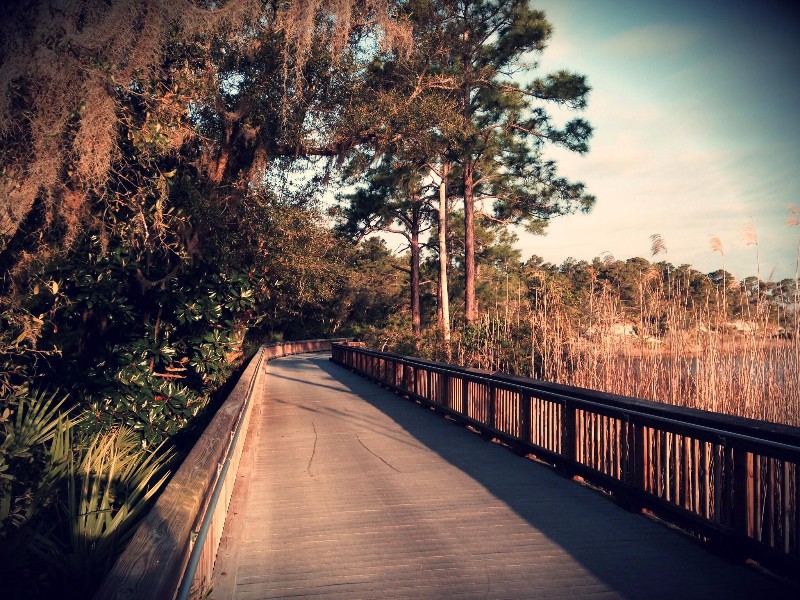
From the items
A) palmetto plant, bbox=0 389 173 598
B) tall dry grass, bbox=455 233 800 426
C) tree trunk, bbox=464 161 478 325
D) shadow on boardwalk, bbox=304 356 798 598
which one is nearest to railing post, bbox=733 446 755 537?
shadow on boardwalk, bbox=304 356 798 598

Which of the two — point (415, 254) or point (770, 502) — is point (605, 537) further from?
point (415, 254)

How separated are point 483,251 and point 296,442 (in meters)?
34.5

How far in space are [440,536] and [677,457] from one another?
7.26 feet

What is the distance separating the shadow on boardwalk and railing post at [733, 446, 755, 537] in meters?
0.29

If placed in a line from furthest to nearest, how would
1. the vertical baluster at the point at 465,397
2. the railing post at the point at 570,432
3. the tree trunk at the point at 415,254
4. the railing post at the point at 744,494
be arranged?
the tree trunk at the point at 415,254, the vertical baluster at the point at 465,397, the railing post at the point at 570,432, the railing post at the point at 744,494

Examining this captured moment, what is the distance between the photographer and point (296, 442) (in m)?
10.8

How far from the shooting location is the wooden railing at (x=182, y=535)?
10.2ft

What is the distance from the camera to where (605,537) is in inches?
220

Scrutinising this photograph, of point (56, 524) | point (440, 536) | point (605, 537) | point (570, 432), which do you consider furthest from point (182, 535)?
point (570, 432)

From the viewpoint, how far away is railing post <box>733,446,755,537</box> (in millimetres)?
4906

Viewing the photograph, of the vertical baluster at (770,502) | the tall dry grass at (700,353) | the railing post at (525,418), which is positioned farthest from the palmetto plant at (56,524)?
the tall dry grass at (700,353)

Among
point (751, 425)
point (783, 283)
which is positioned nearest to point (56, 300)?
point (751, 425)

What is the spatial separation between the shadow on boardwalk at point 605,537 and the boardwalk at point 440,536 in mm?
16

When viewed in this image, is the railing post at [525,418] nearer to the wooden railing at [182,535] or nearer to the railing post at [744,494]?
the wooden railing at [182,535]
